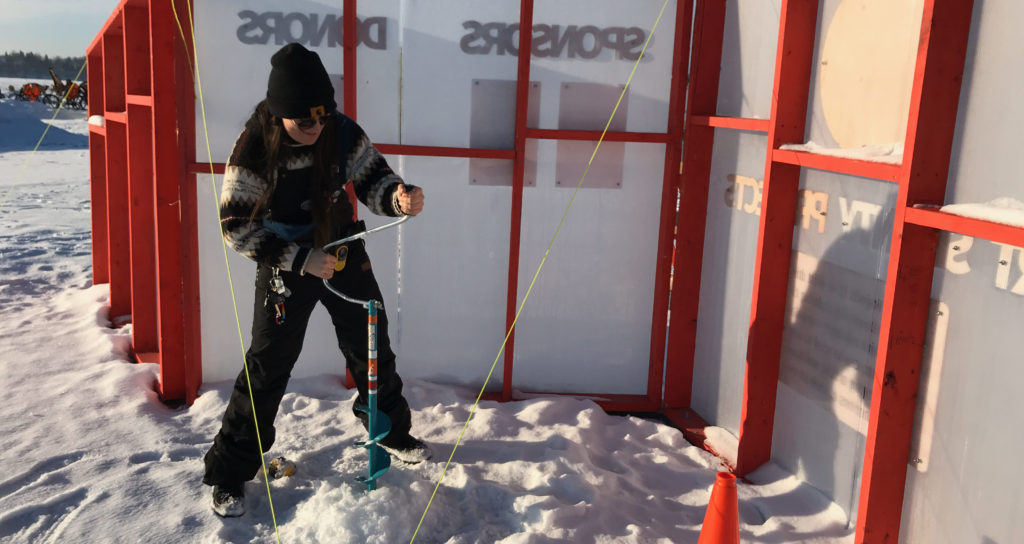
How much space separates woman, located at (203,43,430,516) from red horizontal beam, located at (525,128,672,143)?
4.61ft

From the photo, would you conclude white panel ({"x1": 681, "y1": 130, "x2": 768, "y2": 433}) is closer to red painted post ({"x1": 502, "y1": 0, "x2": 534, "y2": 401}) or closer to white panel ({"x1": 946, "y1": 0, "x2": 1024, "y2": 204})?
red painted post ({"x1": 502, "y1": 0, "x2": 534, "y2": 401})

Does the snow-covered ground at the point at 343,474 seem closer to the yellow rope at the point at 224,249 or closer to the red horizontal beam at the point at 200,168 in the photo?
the yellow rope at the point at 224,249

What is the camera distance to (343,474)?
3.96m

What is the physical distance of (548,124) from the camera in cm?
497

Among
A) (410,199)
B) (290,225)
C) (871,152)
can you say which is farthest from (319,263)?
(871,152)

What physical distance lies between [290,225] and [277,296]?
316 mm

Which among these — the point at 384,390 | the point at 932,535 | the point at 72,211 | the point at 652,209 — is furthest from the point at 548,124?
the point at 72,211

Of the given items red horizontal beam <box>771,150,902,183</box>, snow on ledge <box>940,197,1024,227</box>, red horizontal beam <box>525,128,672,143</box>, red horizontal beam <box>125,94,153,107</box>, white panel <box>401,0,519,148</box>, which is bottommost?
snow on ledge <box>940,197,1024,227</box>

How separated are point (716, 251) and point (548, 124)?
128cm

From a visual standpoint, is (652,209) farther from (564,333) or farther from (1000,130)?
(1000,130)

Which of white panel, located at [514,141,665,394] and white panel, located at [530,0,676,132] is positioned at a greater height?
white panel, located at [530,0,676,132]

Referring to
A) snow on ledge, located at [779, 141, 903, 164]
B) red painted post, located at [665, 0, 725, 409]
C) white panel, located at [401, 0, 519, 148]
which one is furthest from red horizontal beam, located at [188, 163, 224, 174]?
snow on ledge, located at [779, 141, 903, 164]

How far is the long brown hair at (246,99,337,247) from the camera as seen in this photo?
3.36m

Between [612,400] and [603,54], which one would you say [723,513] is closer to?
[612,400]
